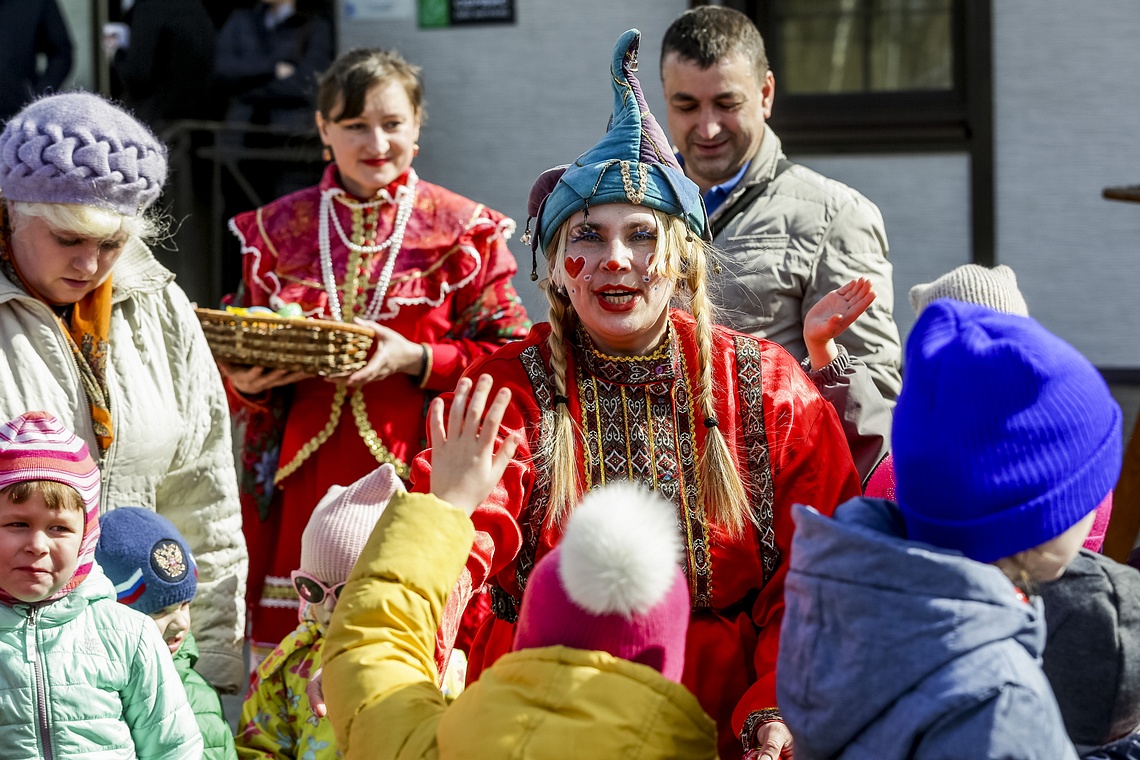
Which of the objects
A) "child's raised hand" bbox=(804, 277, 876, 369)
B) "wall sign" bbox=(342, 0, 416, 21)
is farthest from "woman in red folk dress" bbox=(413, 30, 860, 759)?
"wall sign" bbox=(342, 0, 416, 21)

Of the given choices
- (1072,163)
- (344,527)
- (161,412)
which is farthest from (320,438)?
(1072,163)

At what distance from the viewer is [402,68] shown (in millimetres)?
4316

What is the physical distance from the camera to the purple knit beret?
Answer: 3.20 meters

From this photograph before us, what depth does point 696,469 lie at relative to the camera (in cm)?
268

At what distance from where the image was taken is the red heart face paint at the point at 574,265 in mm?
2742

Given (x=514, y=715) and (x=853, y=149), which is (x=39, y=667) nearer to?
(x=514, y=715)

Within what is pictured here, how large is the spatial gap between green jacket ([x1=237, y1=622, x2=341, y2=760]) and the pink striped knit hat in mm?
611

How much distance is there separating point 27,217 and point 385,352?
110 cm

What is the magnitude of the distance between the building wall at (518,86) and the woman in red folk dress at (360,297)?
184 cm

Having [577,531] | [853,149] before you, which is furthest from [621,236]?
[853,149]

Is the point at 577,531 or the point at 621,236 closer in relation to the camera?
the point at 577,531

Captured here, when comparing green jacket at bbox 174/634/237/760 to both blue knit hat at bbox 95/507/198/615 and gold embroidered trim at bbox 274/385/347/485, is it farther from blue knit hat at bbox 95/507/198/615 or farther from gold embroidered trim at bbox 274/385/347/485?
gold embroidered trim at bbox 274/385/347/485

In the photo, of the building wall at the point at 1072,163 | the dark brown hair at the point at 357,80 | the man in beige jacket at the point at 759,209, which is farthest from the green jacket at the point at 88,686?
the building wall at the point at 1072,163

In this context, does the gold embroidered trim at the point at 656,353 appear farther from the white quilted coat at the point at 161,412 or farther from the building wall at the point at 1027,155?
the building wall at the point at 1027,155
